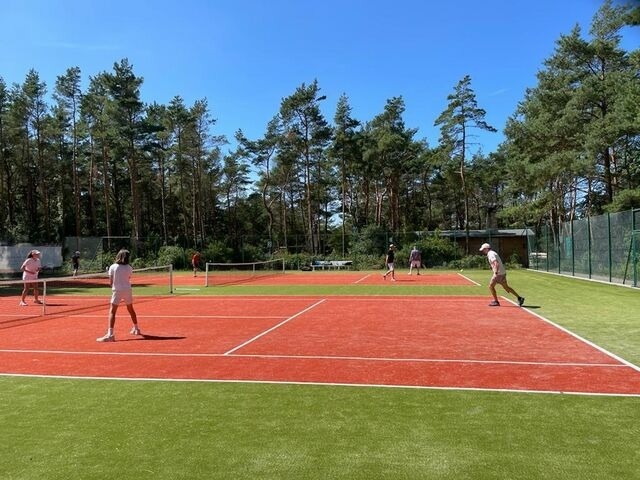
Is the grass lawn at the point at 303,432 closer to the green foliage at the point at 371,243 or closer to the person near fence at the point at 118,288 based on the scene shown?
the person near fence at the point at 118,288

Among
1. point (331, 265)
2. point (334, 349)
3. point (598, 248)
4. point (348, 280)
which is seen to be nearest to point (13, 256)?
point (331, 265)

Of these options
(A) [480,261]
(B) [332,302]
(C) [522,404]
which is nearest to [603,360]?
(C) [522,404]

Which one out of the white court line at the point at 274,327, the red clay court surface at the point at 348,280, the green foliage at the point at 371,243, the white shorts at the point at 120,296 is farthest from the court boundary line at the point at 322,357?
the green foliage at the point at 371,243

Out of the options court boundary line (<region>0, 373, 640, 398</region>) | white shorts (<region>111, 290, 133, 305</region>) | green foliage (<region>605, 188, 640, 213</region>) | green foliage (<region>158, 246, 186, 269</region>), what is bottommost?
court boundary line (<region>0, 373, 640, 398</region>)

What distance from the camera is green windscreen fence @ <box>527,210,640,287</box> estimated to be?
21.0 meters

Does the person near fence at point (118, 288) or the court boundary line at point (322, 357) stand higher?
the person near fence at point (118, 288)

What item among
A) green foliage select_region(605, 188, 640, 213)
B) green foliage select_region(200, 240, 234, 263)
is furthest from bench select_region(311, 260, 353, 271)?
green foliage select_region(605, 188, 640, 213)

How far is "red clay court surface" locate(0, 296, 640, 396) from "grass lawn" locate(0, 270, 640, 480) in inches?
24.3

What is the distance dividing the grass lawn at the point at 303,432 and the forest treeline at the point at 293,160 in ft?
98.4

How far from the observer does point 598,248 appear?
81.9ft

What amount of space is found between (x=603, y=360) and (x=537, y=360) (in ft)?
2.96

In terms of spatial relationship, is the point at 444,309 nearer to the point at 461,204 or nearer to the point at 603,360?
the point at 603,360

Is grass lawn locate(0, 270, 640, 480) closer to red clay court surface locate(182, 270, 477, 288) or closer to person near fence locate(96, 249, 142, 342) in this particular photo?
person near fence locate(96, 249, 142, 342)

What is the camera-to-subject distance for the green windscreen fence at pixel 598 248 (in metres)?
21.0
